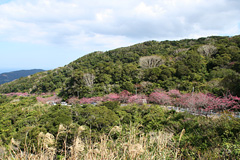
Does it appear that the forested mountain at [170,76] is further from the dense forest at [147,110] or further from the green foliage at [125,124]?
the green foliage at [125,124]

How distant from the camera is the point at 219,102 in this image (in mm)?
11555

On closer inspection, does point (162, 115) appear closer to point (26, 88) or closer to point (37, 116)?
point (37, 116)

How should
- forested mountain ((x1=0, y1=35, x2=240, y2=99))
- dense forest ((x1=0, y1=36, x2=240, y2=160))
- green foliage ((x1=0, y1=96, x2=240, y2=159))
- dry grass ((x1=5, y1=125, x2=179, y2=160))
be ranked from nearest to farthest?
dry grass ((x1=5, y1=125, x2=179, y2=160)) < dense forest ((x1=0, y1=36, x2=240, y2=160)) < green foliage ((x1=0, y1=96, x2=240, y2=159)) < forested mountain ((x1=0, y1=35, x2=240, y2=99))

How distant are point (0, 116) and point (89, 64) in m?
26.7

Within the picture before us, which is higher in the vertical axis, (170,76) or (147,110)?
(170,76)

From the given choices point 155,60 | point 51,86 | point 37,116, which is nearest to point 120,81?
point 155,60

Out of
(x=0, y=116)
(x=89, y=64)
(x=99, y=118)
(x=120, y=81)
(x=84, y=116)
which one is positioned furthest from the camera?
(x=89, y=64)

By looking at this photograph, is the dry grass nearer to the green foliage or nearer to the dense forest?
the dense forest

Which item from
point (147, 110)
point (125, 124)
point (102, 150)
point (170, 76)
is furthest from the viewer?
point (170, 76)

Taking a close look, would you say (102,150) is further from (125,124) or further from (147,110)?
(147,110)

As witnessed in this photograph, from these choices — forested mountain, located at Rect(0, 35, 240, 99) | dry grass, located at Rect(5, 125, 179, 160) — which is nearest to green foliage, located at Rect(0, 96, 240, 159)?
dry grass, located at Rect(5, 125, 179, 160)

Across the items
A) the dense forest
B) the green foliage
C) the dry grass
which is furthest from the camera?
the green foliage

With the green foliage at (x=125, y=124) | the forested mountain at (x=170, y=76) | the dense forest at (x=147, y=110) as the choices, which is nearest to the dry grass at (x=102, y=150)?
the dense forest at (x=147, y=110)

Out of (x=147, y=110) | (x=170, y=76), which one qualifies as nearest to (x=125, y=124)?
(x=147, y=110)
